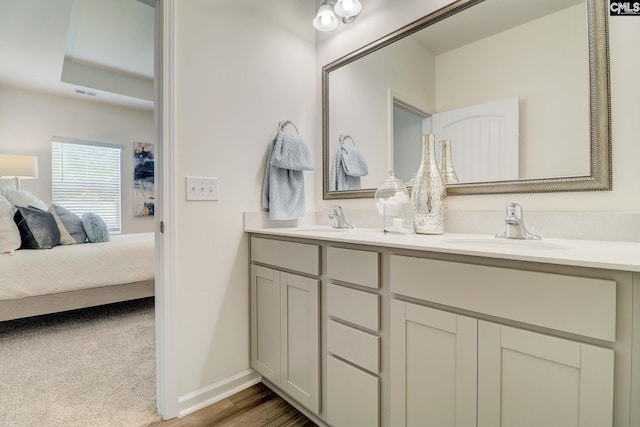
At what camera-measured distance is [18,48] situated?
9.57 ft

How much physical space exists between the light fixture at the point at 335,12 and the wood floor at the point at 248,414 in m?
2.04

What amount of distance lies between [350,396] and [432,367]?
39 cm

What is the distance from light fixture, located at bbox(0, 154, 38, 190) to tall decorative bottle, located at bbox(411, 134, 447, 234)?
4338 mm

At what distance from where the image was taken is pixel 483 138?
1327 millimetres

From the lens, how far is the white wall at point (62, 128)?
3719mm

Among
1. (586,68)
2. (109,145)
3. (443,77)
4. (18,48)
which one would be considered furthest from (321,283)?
(109,145)

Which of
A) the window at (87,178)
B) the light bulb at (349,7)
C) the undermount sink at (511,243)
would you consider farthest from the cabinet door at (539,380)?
the window at (87,178)

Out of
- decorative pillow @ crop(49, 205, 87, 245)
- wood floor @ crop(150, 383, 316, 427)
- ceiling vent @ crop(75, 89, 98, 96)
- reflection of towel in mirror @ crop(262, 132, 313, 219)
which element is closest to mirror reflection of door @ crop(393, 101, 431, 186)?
reflection of towel in mirror @ crop(262, 132, 313, 219)

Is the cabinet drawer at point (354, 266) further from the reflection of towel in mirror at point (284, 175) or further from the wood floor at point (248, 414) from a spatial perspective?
the wood floor at point (248, 414)

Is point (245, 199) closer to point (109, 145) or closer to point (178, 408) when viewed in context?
point (178, 408)

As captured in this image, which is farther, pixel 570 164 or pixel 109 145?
pixel 109 145

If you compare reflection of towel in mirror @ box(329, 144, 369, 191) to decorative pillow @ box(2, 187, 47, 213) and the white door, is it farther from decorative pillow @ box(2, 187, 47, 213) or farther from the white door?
decorative pillow @ box(2, 187, 47, 213)

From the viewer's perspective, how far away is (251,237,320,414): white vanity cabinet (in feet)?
4.16

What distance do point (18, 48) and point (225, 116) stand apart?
3.00m
